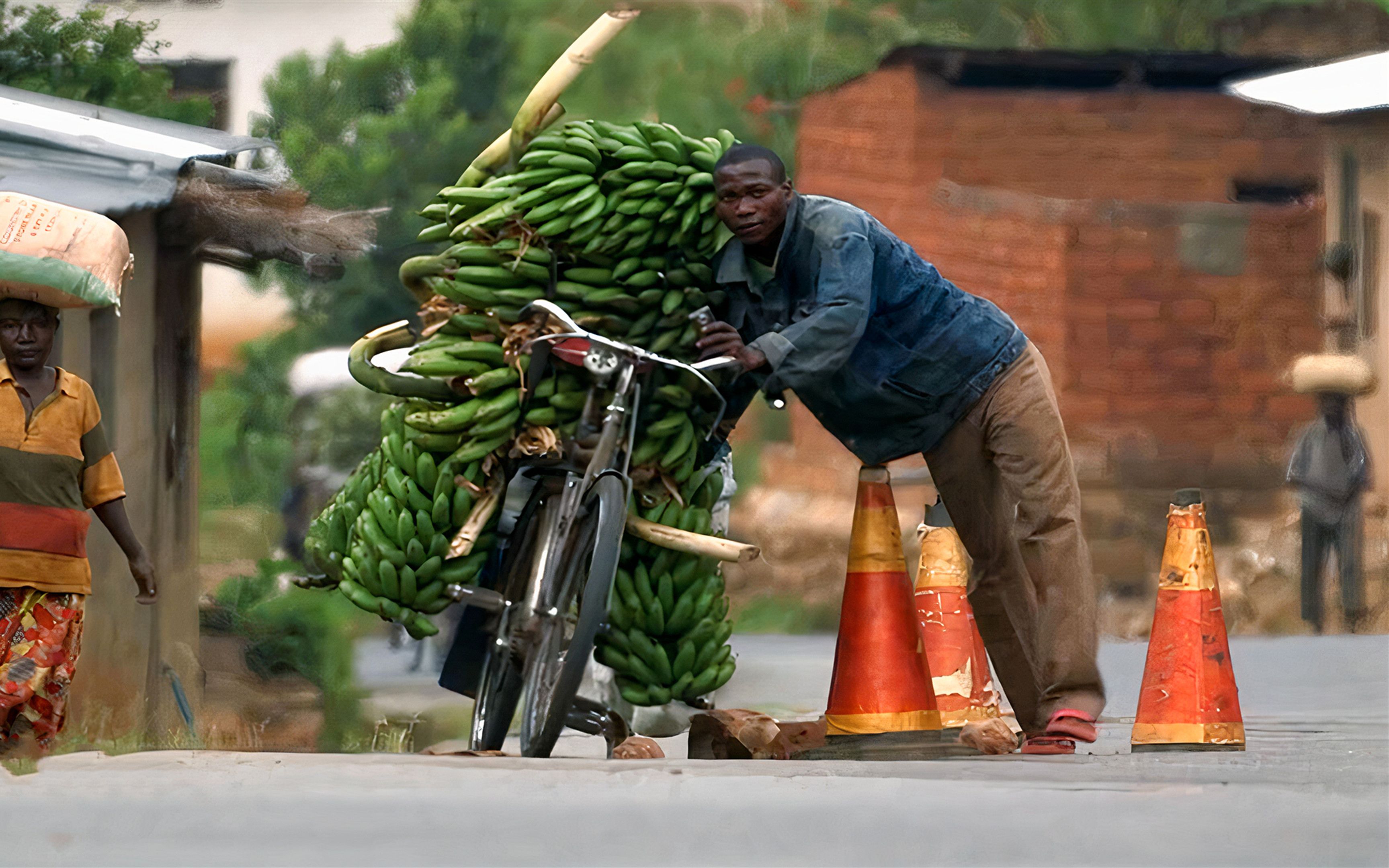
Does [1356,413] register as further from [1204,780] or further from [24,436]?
[24,436]

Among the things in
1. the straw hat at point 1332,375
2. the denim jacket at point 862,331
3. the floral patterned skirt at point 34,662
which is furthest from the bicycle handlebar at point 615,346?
the straw hat at point 1332,375

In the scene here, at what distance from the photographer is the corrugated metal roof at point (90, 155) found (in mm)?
5355

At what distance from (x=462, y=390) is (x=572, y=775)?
1.07m

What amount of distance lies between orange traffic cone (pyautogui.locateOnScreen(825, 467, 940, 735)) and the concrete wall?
2.62 meters

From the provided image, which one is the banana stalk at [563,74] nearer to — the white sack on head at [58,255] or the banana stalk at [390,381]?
the banana stalk at [390,381]

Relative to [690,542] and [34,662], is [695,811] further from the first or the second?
[34,662]

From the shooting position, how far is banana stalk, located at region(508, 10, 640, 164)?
14.1ft

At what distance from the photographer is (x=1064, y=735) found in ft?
13.8

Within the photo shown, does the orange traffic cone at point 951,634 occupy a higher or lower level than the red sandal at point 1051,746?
higher

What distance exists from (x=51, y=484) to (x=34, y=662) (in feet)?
1.58

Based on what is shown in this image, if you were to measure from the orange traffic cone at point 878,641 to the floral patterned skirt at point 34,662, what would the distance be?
6.80 ft

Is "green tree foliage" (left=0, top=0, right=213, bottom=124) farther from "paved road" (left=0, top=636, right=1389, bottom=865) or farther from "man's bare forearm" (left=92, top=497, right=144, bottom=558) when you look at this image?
"paved road" (left=0, top=636, right=1389, bottom=865)

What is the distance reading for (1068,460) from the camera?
14.4 feet

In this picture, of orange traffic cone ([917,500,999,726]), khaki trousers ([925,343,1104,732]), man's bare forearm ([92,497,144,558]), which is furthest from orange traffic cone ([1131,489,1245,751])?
man's bare forearm ([92,497,144,558])
